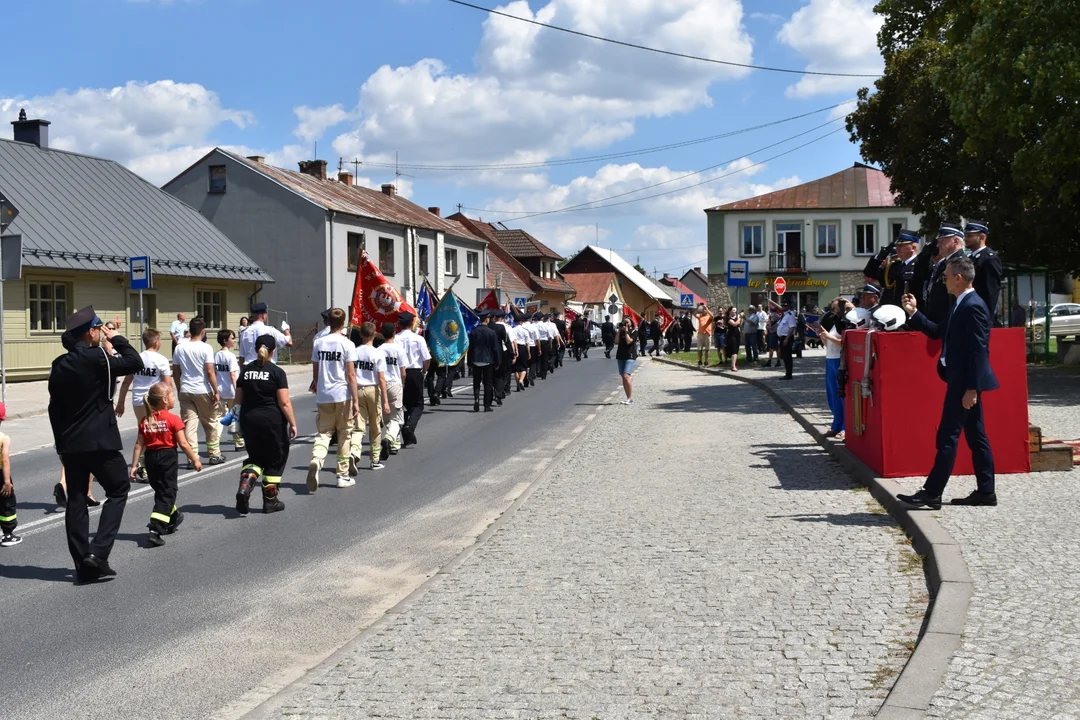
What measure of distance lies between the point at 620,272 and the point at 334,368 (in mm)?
87694

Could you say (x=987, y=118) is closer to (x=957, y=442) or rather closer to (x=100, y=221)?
(x=957, y=442)

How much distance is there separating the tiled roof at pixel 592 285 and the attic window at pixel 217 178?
4673cm

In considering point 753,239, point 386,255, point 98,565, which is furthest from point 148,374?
point 753,239

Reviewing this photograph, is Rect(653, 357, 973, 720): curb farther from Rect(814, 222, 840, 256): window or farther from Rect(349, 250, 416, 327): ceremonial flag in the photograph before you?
Rect(814, 222, 840, 256): window

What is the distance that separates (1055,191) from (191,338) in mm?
17102

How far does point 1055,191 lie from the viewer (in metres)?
21.8

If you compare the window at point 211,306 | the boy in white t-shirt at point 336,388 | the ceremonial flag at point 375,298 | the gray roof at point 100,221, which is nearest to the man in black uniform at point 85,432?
the boy in white t-shirt at point 336,388

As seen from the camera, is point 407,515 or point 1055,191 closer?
point 407,515

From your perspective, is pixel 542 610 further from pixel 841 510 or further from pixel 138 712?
pixel 841 510

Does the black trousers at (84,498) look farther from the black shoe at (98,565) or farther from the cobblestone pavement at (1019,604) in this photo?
the cobblestone pavement at (1019,604)

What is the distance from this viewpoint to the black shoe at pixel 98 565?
7.00m

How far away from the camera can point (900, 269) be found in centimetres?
1045

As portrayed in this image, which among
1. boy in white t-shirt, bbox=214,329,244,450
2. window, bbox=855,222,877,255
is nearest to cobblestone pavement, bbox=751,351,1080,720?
boy in white t-shirt, bbox=214,329,244,450

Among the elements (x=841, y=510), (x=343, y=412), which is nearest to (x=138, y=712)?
(x=841, y=510)
